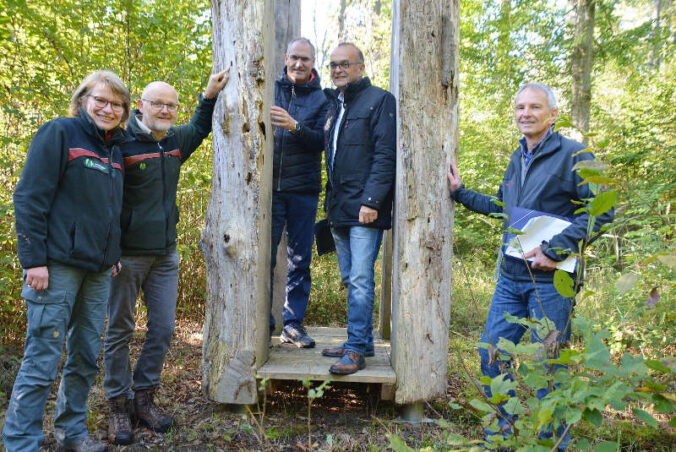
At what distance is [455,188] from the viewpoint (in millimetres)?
3352

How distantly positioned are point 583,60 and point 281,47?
5.47 meters

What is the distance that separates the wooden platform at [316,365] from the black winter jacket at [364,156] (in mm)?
1042

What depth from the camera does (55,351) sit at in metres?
2.52

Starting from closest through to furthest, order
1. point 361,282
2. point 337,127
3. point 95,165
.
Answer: point 95,165 → point 361,282 → point 337,127

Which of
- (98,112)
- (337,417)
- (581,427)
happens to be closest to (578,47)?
(581,427)

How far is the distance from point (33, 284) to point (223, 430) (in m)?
1.59

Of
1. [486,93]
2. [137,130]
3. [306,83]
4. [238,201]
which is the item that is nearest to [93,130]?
[137,130]

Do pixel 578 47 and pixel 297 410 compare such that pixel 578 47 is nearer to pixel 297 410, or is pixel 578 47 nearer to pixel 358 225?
pixel 358 225

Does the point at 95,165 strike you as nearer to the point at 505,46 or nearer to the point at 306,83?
the point at 306,83

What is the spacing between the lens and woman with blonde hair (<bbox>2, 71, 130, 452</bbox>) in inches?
95.1

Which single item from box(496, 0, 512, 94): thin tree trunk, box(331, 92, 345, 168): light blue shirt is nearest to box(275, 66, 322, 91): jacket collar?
box(331, 92, 345, 168): light blue shirt

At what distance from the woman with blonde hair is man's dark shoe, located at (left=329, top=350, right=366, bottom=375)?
4.88 ft

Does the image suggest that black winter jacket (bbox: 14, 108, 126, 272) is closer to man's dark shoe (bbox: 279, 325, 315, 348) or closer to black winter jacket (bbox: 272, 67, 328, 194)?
black winter jacket (bbox: 272, 67, 328, 194)

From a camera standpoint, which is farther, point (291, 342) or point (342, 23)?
point (342, 23)
